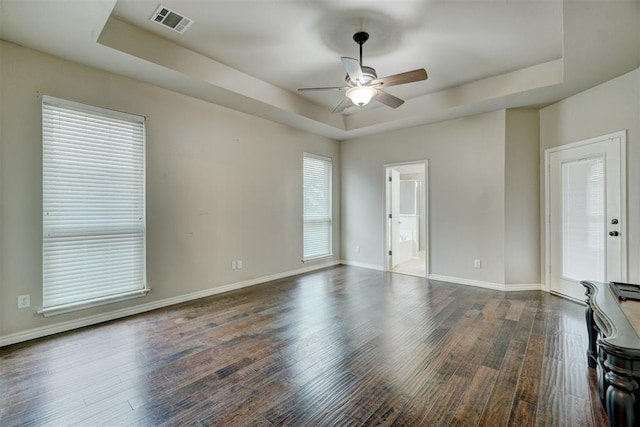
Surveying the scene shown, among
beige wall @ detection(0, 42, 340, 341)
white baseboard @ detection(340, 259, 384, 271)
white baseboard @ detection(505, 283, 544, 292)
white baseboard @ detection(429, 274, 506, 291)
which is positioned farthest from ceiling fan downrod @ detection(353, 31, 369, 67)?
white baseboard @ detection(340, 259, 384, 271)

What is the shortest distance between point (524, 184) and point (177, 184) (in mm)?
5039

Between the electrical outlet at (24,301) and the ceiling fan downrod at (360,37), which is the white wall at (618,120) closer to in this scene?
the ceiling fan downrod at (360,37)

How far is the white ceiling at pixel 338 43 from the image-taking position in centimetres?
250

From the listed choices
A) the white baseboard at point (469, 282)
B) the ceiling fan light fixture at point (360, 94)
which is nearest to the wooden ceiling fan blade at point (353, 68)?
the ceiling fan light fixture at point (360, 94)

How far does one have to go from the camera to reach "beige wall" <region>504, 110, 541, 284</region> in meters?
4.40

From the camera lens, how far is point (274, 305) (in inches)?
149

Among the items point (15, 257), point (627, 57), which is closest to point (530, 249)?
point (627, 57)

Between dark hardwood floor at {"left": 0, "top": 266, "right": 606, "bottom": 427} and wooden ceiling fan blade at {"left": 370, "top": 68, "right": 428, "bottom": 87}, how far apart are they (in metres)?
2.52

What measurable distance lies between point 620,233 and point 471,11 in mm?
3040

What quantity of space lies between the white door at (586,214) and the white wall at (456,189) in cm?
66

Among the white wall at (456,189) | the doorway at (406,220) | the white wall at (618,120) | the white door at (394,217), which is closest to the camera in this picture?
the white wall at (618,120)

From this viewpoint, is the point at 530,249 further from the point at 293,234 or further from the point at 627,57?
the point at 293,234

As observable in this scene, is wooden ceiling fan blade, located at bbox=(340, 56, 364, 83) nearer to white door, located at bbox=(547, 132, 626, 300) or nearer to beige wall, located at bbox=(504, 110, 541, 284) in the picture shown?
beige wall, located at bbox=(504, 110, 541, 284)

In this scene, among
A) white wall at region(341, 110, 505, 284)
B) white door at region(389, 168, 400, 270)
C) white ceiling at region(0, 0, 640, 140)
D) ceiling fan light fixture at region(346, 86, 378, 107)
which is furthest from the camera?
white door at region(389, 168, 400, 270)
